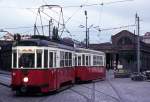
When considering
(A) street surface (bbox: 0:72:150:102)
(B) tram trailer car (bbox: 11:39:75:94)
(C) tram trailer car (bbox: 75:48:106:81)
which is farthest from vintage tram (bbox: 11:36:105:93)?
(C) tram trailer car (bbox: 75:48:106:81)

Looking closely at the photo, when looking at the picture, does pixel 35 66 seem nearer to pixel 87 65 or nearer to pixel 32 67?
pixel 32 67

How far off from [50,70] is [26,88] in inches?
61.9

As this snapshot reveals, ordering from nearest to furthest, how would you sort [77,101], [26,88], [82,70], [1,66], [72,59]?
[77,101] < [26,88] < [72,59] < [82,70] < [1,66]

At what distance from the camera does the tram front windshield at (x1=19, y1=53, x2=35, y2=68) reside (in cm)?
2642

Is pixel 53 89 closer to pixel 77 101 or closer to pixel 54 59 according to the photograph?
pixel 54 59

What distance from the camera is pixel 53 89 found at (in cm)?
2780

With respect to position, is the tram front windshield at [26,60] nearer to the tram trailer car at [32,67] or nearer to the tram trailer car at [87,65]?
the tram trailer car at [32,67]

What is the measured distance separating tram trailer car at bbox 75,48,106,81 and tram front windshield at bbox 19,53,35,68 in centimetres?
1225

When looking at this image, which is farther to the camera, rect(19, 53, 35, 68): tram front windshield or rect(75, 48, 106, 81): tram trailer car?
rect(75, 48, 106, 81): tram trailer car

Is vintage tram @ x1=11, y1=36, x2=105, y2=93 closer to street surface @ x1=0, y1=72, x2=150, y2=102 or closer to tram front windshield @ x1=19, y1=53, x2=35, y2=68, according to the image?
tram front windshield @ x1=19, y1=53, x2=35, y2=68

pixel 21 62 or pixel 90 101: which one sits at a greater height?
pixel 21 62

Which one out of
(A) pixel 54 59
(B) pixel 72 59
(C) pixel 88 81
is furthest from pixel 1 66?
(A) pixel 54 59

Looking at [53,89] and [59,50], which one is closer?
[53,89]

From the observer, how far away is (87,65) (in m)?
41.0
